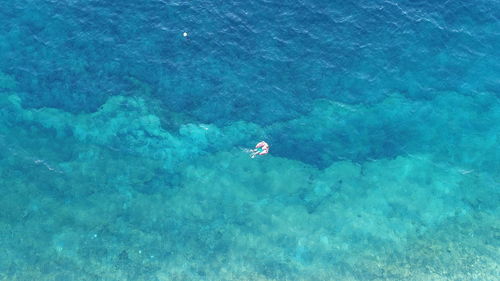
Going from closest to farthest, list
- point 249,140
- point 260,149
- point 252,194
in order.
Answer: point 252,194 < point 260,149 < point 249,140

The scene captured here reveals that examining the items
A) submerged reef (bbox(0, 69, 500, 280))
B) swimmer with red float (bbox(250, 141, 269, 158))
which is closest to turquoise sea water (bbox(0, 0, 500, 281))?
submerged reef (bbox(0, 69, 500, 280))

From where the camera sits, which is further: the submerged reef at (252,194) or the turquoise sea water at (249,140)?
the turquoise sea water at (249,140)

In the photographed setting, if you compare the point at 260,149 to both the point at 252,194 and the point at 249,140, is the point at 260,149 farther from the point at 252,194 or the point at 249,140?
the point at 252,194

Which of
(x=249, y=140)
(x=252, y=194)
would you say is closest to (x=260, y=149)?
(x=249, y=140)

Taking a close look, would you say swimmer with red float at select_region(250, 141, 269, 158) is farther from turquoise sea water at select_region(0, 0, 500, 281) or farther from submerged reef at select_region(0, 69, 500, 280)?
turquoise sea water at select_region(0, 0, 500, 281)

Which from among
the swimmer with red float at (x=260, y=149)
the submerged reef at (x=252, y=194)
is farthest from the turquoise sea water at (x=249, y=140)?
the swimmer with red float at (x=260, y=149)

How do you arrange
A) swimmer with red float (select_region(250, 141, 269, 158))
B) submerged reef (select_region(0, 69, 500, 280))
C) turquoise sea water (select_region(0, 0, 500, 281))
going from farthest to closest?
swimmer with red float (select_region(250, 141, 269, 158)) < turquoise sea water (select_region(0, 0, 500, 281)) < submerged reef (select_region(0, 69, 500, 280))

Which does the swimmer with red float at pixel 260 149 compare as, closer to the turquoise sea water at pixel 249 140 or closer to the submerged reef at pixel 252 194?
the submerged reef at pixel 252 194

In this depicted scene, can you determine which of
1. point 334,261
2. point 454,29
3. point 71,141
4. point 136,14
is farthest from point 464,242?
point 136,14
